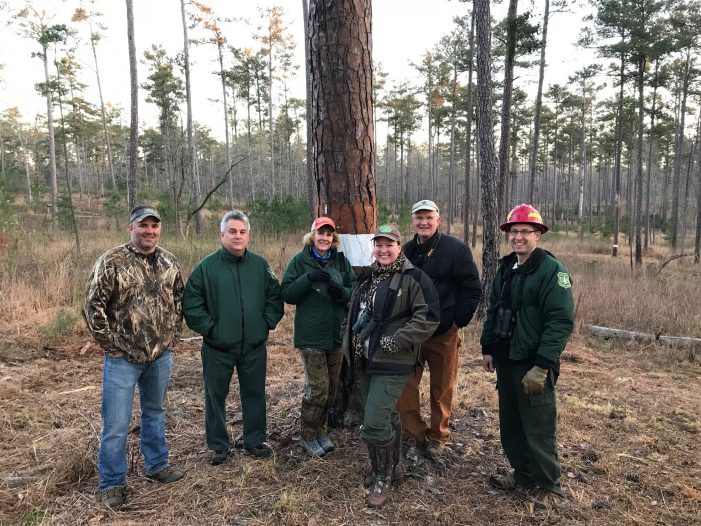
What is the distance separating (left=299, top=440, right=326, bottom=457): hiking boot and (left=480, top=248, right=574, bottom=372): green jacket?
1586mm

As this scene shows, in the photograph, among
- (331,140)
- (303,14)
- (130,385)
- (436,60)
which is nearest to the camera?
(130,385)

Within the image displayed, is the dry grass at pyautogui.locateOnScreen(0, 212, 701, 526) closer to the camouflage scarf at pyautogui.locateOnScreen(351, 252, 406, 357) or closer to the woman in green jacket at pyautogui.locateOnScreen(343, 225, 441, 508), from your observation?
the woman in green jacket at pyautogui.locateOnScreen(343, 225, 441, 508)

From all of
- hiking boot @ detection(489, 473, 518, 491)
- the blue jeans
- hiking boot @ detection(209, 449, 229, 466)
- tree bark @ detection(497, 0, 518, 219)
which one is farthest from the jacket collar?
tree bark @ detection(497, 0, 518, 219)

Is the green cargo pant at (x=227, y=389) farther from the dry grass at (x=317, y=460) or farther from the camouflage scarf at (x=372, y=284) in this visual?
the camouflage scarf at (x=372, y=284)

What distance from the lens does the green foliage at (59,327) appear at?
635 cm

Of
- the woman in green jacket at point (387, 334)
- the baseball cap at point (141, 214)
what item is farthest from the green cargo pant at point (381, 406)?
the baseball cap at point (141, 214)

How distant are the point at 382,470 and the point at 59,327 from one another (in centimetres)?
561

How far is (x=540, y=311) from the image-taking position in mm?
2920

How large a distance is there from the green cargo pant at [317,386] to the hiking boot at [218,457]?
0.60 m

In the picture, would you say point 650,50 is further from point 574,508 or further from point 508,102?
point 574,508

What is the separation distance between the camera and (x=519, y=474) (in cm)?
317

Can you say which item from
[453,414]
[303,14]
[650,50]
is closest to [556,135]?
[650,50]

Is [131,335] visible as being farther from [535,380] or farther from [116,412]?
[535,380]

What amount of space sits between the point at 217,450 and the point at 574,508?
8.47 ft
